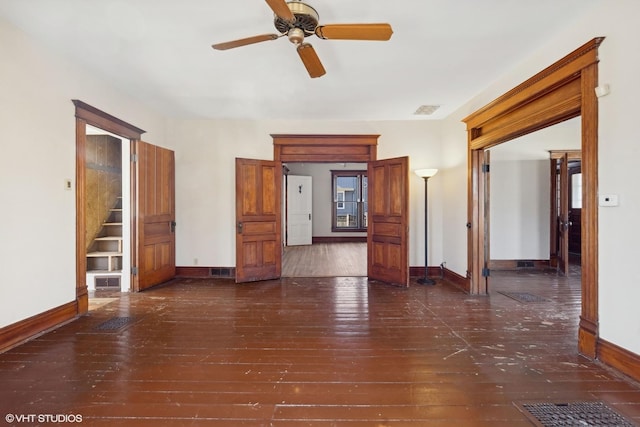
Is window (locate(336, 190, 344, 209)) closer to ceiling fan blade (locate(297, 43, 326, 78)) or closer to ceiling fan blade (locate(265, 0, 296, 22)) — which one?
ceiling fan blade (locate(297, 43, 326, 78))

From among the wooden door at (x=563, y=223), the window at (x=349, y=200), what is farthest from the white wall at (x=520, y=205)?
the window at (x=349, y=200)

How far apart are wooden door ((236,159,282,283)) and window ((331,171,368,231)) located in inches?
216

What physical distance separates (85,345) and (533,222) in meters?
6.99

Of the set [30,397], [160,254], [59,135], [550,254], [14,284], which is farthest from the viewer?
[550,254]

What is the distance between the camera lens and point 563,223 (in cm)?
541

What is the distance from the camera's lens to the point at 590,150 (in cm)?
235

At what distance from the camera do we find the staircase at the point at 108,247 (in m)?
4.59

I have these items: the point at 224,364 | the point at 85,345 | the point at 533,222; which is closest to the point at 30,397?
the point at 85,345

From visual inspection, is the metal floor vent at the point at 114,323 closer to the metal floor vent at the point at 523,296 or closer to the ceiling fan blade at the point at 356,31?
the ceiling fan blade at the point at 356,31

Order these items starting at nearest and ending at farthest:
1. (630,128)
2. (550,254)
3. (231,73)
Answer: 1. (630,128)
2. (231,73)
3. (550,254)

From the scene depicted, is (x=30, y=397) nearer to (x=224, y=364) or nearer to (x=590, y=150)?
(x=224, y=364)

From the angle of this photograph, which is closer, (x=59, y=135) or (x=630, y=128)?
(x=630, y=128)

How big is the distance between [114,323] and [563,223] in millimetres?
6925

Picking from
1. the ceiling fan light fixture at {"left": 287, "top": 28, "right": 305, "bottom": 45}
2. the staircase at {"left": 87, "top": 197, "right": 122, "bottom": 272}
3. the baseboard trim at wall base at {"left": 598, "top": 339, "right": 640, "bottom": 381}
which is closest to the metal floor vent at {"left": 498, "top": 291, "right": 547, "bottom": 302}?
the baseboard trim at wall base at {"left": 598, "top": 339, "right": 640, "bottom": 381}
